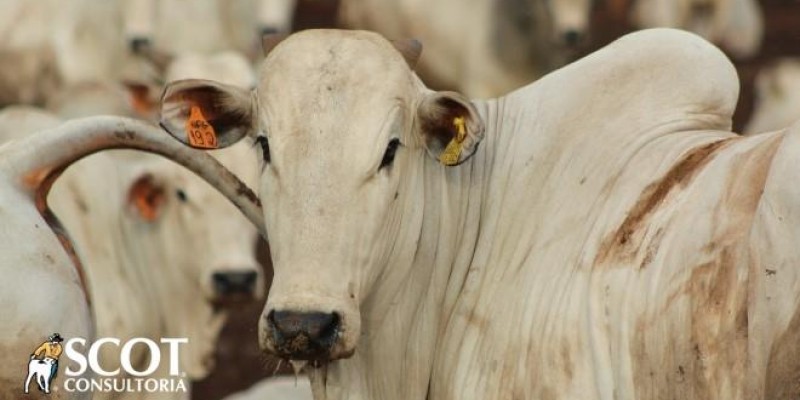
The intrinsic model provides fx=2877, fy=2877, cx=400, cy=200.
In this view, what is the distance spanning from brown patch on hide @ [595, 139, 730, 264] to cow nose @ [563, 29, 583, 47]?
702 cm

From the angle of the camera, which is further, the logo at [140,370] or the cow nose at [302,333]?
the logo at [140,370]

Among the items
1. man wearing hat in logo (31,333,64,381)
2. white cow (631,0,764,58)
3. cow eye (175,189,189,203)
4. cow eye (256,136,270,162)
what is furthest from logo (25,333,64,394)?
white cow (631,0,764,58)

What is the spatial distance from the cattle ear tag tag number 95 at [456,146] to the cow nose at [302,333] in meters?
0.62

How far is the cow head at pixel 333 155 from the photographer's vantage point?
675 centimetres

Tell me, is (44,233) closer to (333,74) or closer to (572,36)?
(333,74)

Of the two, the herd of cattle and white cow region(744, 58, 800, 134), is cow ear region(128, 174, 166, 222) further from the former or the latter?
white cow region(744, 58, 800, 134)

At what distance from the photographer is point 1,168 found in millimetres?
7574

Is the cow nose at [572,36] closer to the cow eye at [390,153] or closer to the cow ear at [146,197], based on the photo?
the cow ear at [146,197]

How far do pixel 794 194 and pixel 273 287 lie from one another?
126 cm

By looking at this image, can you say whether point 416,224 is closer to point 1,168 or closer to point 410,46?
point 410,46

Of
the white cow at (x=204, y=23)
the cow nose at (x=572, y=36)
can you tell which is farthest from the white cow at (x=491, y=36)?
the white cow at (x=204, y=23)

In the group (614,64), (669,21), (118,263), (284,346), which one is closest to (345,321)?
(284,346)

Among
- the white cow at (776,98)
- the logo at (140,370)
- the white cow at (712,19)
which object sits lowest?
the logo at (140,370)

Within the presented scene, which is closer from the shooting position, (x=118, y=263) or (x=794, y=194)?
(x=794, y=194)
